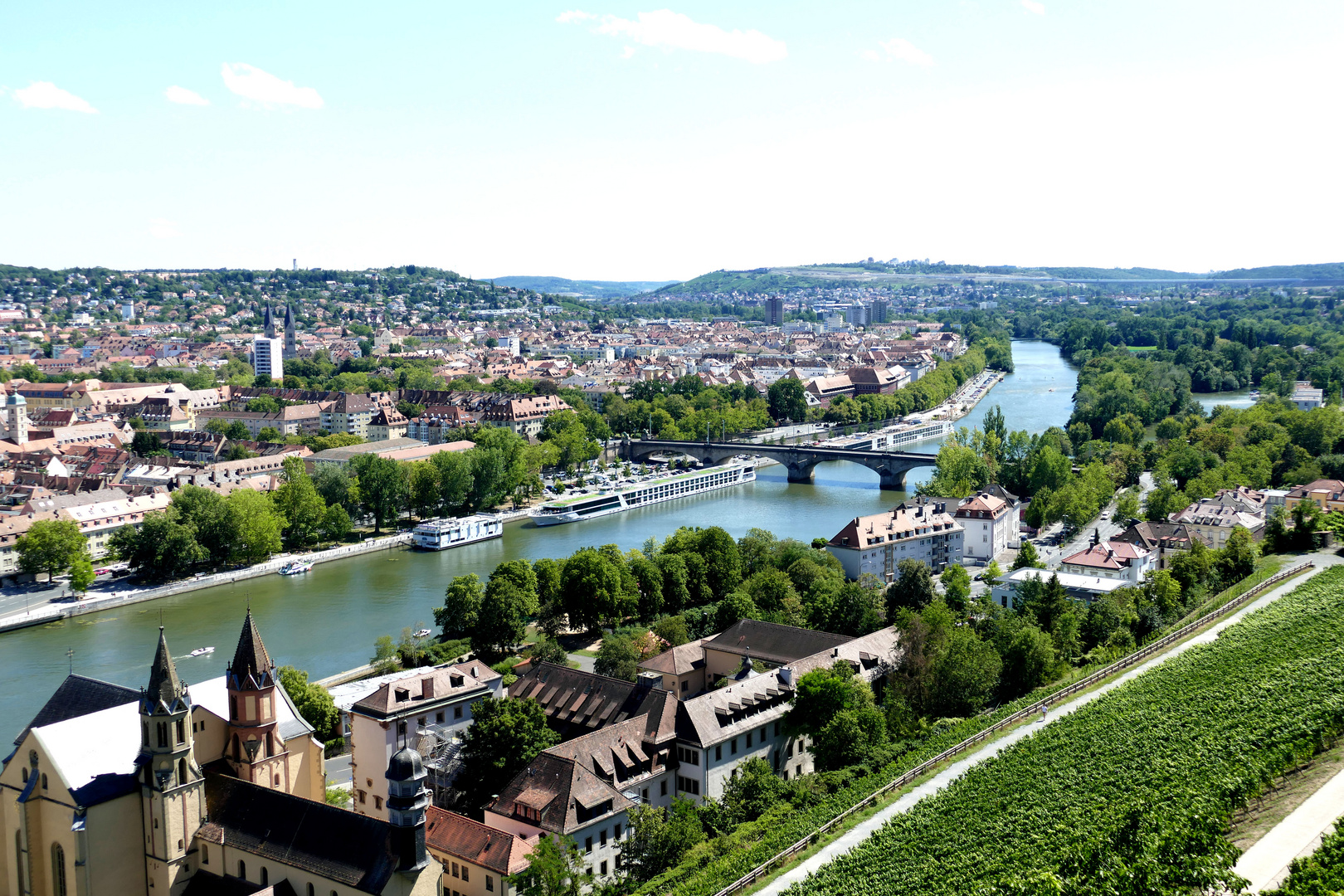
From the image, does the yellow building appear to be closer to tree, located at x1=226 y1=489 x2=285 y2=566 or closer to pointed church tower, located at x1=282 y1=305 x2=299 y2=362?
tree, located at x1=226 y1=489 x2=285 y2=566

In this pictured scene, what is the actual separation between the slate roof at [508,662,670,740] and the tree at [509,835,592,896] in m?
3.21

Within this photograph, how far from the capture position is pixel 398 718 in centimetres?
1458

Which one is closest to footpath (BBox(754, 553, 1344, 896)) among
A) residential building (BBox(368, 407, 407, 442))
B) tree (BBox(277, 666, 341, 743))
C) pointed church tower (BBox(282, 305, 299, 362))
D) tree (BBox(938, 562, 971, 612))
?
tree (BBox(938, 562, 971, 612))

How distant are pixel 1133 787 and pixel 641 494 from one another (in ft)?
87.1

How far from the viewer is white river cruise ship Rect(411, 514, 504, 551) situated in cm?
3066

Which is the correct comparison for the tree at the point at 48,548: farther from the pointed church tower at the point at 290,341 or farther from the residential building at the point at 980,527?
the pointed church tower at the point at 290,341

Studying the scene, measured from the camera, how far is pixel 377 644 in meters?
19.9

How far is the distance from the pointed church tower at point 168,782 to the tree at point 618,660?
6.93 metres

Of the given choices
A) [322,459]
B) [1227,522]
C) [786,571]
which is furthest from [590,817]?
[322,459]

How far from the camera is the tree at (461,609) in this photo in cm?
2073

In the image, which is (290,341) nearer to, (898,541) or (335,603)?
(335,603)

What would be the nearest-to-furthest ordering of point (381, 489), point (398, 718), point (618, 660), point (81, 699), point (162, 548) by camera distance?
point (81, 699), point (398, 718), point (618, 660), point (162, 548), point (381, 489)

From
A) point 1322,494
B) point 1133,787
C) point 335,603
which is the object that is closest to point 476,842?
point 1133,787

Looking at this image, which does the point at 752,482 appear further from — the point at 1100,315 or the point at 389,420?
the point at 1100,315
